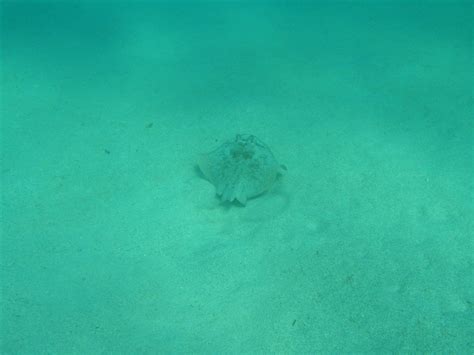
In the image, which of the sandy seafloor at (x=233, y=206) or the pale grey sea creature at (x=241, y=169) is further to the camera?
the pale grey sea creature at (x=241, y=169)

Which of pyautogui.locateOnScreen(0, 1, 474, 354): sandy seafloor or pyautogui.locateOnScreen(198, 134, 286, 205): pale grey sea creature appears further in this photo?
pyautogui.locateOnScreen(198, 134, 286, 205): pale grey sea creature

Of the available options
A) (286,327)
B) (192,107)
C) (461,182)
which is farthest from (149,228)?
(461,182)

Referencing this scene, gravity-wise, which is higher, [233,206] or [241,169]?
[241,169]

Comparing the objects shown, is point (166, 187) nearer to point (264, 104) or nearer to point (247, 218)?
point (247, 218)

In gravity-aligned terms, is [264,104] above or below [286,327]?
above
